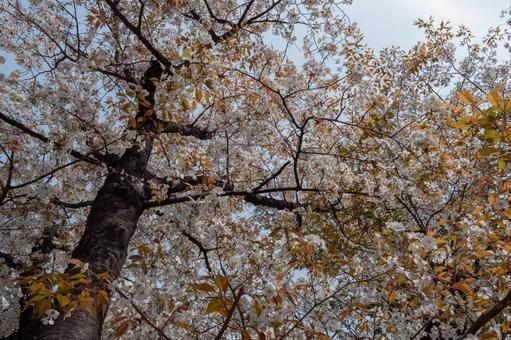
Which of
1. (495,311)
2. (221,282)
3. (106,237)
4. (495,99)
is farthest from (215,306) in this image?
(106,237)

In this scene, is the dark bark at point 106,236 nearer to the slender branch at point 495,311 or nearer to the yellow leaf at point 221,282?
the yellow leaf at point 221,282

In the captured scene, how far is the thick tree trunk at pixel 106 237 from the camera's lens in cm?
270

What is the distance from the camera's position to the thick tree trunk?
8.86ft

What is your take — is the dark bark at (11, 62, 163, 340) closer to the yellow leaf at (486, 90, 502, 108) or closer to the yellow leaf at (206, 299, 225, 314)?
the yellow leaf at (206, 299, 225, 314)

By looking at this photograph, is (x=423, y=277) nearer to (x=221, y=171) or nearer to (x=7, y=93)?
(x=221, y=171)

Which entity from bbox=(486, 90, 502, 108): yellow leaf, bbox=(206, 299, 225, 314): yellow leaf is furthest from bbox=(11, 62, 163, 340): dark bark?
bbox=(486, 90, 502, 108): yellow leaf

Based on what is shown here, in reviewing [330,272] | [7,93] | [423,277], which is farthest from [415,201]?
[7,93]

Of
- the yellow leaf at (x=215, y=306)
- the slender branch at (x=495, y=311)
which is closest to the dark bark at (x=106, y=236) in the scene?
the yellow leaf at (x=215, y=306)

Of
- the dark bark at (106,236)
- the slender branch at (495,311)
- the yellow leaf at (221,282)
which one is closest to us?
the slender branch at (495,311)

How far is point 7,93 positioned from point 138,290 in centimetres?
406

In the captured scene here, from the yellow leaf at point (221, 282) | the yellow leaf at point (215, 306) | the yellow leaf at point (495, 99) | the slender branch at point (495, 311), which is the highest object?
the yellow leaf at point (495, 99)

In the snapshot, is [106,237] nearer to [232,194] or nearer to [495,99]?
[232,194]

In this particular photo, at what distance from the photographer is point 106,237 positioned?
3637 millimetres

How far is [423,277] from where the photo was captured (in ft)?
8.64
